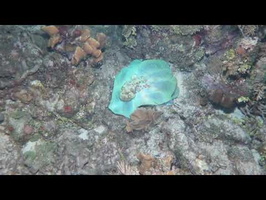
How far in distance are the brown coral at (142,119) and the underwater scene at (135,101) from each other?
26 mm

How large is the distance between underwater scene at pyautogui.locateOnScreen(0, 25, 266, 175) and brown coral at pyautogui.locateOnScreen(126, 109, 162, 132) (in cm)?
3

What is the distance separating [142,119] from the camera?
6.62 m

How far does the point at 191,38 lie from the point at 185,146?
3.46m

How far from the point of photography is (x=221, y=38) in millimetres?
7562

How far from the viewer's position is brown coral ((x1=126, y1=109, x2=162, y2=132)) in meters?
6.63

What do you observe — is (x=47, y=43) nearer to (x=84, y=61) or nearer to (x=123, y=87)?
(x=84, y=61)

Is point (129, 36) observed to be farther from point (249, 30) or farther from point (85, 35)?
point (249, 30)

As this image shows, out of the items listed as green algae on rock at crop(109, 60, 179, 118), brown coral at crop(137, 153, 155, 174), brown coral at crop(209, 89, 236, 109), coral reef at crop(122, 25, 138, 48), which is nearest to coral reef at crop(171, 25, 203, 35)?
green algae on rock at crop(109, 60, 179, 118)

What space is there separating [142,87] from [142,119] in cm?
99

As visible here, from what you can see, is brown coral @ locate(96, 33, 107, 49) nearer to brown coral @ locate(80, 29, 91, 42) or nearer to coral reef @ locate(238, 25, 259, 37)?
brown coral @ locate(80, 29, 91, 42)

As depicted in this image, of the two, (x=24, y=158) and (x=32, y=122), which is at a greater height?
(x=32, y=122)

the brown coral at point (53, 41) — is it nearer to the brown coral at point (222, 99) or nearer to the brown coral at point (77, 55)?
the brown coral at point (77, 55)
